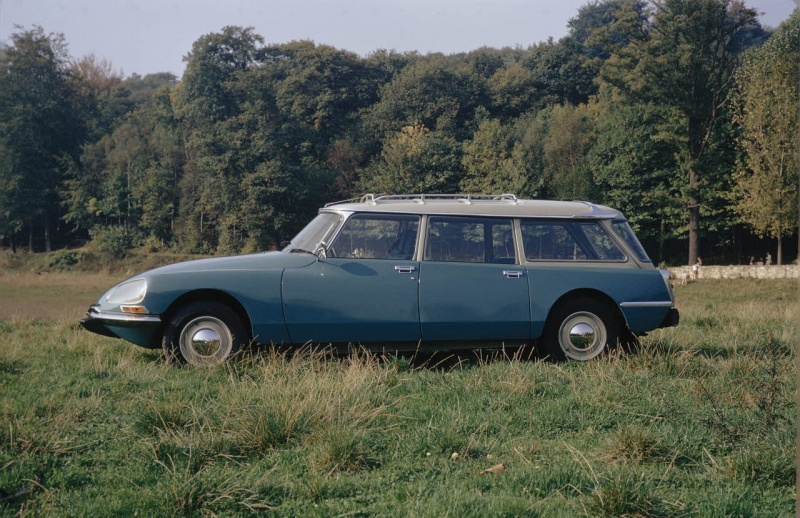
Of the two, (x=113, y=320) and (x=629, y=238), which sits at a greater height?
(x=629, y=238)

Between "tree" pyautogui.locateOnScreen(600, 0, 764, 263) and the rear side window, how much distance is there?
3849cm

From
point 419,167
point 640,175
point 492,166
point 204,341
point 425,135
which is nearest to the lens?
point 204,341

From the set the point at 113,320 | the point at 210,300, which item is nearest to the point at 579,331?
the point at 210,300

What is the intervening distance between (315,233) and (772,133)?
3778 centimetres

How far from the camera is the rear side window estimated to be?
25.5 ft

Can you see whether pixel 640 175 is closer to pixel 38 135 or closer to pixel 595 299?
pixel 38 135

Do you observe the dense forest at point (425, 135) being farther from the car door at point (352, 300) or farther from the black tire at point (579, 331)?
the black tire at point (579, 331)

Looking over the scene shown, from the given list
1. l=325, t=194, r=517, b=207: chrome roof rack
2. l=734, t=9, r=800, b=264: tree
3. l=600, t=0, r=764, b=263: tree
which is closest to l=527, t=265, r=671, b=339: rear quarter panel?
l=325, t=194, r=517, b=207: chrome roof rack

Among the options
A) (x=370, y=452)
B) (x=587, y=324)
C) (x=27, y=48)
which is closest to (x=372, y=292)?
(x=587, y=324)

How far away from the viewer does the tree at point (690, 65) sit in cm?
4169

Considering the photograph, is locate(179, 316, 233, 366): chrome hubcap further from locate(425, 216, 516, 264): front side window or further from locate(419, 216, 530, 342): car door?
locate(425, 216, 516, 264): front side window

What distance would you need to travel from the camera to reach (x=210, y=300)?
23.8ft

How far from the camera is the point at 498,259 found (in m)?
7.64

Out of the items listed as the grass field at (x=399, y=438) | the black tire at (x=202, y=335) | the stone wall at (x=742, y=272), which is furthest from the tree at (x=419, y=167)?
the grass field at (x=399, y=438)
